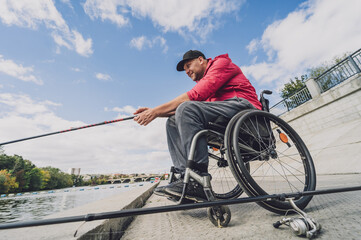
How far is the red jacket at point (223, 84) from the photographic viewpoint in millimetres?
1462

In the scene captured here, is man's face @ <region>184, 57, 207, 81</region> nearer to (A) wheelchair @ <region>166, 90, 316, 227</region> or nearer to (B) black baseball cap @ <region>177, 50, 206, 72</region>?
(B) black baseball cap @ <region>177, 50, 206, 72</region>

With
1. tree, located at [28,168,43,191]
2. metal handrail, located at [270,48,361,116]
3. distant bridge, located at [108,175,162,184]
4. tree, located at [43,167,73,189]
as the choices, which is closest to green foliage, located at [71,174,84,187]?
tree, located at [43,167,73,189]

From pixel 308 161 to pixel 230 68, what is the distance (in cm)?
103

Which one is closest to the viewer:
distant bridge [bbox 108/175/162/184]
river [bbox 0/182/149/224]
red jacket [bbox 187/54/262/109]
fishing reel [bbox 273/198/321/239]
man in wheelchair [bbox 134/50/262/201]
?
fishing reel [bbox 273/198/321/239]

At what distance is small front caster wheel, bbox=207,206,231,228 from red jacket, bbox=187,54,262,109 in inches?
33.6

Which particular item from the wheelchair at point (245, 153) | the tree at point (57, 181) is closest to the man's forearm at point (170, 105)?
the wheelchair at point (245, 153)

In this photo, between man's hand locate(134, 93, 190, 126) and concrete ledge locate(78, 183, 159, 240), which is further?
man's hand locate(134, 93, 190, 126)

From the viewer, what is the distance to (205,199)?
1140 millimetres

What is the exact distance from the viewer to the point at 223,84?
1579mm

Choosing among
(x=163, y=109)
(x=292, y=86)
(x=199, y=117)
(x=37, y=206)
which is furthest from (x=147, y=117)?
(x=292, y=86)

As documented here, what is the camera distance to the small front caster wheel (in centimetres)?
99

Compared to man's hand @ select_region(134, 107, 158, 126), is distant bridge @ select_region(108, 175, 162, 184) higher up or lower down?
higher up

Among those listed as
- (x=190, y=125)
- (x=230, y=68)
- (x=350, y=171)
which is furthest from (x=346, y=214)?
(x=350, y=171)

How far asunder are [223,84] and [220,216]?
42.9 inches
